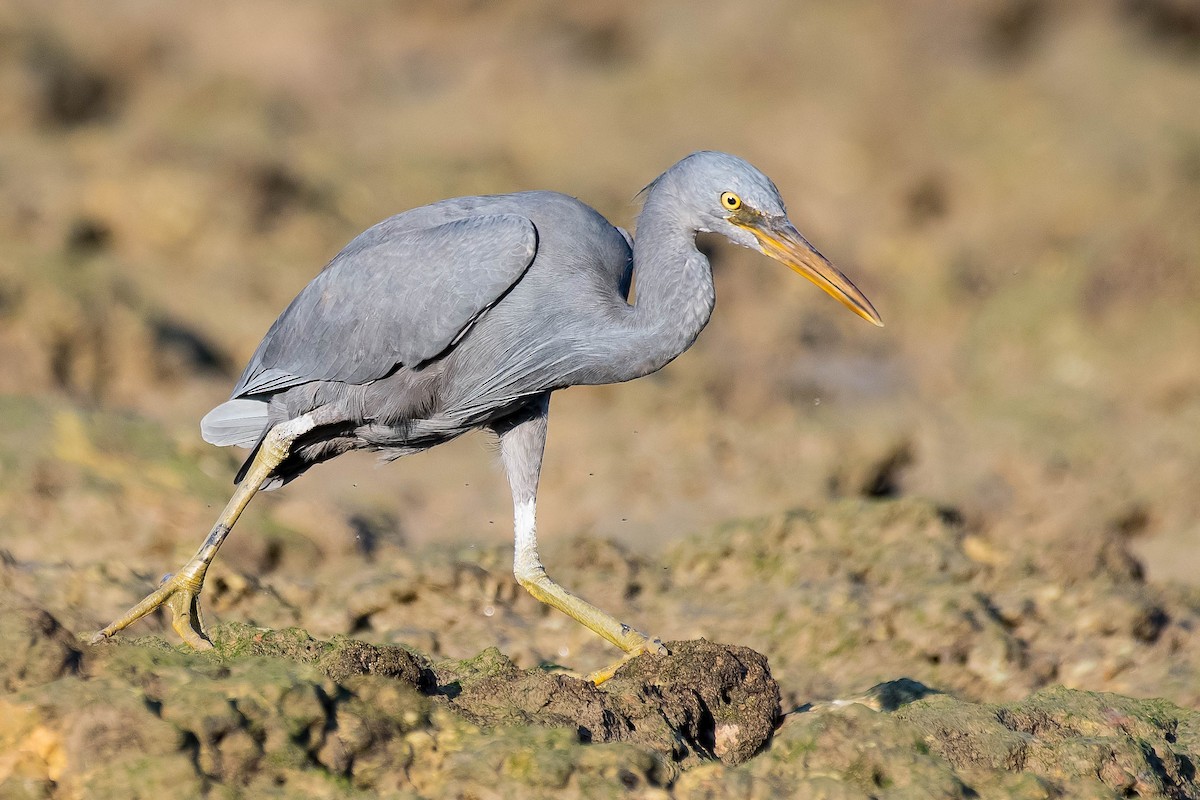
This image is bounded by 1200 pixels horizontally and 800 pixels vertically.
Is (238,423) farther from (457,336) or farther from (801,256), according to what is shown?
(801,256)

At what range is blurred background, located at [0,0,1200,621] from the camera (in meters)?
9.15

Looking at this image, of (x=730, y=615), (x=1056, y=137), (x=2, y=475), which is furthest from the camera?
(x=1056, y=137)

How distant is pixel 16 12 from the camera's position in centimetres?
Result: 1452

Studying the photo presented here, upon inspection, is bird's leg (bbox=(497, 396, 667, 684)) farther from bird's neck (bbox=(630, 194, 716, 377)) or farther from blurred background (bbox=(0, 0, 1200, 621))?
bird's neck (bbox=(630, 194, 716, 377))

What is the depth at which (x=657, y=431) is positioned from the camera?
1006cm

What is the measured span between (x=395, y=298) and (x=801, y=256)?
1594mm

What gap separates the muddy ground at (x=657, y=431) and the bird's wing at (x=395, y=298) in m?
0.95

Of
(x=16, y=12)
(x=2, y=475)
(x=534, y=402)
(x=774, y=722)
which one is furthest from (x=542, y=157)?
(x=774, y=722)

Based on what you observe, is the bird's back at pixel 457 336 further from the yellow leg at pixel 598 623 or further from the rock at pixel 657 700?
the rock at pixel 657 700

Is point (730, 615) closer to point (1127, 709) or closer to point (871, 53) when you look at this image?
point (1127, 709)

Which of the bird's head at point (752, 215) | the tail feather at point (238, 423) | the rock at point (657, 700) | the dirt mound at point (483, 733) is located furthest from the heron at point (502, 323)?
the dirt mound at point (483, 733)

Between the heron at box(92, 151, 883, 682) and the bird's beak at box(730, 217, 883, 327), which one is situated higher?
the bird's beak at box(730, 217, 883, 327)

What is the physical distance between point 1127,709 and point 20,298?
321 inches

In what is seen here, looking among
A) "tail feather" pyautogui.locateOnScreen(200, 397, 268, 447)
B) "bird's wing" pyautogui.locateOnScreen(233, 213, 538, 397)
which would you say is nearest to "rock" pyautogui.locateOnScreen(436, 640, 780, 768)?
"bird's wing" pyautogui.locateOnScreen(233, 213, 538, 397)
